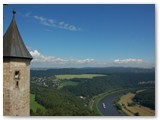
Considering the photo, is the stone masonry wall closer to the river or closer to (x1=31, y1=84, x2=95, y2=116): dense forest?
(x1=31, y1=84, x2=95, y2=116): dense forest

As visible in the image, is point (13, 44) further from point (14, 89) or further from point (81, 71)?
point (81, 71)

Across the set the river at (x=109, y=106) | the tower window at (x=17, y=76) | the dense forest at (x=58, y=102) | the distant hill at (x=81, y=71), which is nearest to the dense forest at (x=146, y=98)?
the river at (x=109, y=106)

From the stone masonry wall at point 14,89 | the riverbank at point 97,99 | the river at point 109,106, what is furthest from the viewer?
the riverbank at point 97,99

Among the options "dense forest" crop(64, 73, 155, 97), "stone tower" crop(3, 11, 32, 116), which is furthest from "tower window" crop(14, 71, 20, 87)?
"dense forest" crop(64, 73, 155, 97)

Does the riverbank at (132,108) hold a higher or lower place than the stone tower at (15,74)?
lower

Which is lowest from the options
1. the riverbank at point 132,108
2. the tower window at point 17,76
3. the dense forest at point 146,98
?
the riverbank at point 132,108

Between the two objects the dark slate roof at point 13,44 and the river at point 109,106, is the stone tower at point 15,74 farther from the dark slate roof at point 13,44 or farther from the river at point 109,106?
the river at point 109,106
